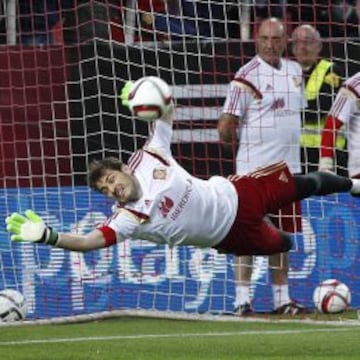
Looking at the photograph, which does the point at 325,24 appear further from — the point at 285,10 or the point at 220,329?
the point at 220,329

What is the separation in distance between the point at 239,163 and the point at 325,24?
177 cm

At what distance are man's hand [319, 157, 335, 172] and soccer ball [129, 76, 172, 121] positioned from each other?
3120mm

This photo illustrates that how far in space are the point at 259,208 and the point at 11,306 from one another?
2.94m

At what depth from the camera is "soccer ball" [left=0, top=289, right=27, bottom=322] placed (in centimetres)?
1373

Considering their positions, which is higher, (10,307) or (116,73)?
(116,73)

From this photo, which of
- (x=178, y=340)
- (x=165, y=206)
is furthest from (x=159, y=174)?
(x=178, y=340)

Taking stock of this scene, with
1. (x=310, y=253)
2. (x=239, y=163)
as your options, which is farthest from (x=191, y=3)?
(x=310, y=253)

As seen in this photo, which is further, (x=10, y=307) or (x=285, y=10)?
(x=285, y=10)

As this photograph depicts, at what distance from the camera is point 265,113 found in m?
14.4

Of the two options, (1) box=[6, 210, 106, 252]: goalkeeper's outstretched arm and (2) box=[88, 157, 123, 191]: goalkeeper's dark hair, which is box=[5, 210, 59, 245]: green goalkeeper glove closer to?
(1) box=[6, 210, 106, 252]: goalkeeper's outstretched arm

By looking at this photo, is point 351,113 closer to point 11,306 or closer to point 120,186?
point 11,306

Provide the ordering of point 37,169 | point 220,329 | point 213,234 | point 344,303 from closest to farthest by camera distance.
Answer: point 213,234 < point 220,329 < point 344,303 < point 37,169

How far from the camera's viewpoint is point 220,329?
42.6ft

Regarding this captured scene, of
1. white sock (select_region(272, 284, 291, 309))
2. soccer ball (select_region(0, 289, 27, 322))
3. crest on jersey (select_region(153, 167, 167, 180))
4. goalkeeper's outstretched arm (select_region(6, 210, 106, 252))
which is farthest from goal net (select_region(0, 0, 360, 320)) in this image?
goalkeeper's outstretched arm (select_region(6, 210, 106, 252))
